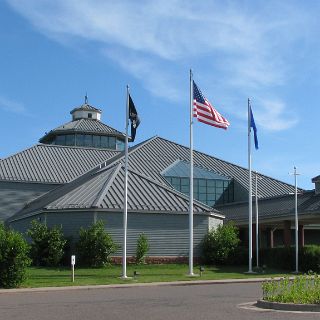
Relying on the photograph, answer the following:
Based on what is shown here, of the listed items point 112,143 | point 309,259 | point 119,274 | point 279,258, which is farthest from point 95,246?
point 112,143

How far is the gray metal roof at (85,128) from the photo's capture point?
69812mm

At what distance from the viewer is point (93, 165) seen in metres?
60.9

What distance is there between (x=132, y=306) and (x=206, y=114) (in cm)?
1671

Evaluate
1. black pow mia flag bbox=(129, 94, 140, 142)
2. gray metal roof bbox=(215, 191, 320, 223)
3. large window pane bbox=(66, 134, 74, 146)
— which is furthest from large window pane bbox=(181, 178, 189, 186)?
black pow mia flag bbox=(129, 94, 140, 142)

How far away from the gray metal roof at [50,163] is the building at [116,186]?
0.09 meters

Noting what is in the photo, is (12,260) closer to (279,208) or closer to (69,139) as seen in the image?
(279,208)

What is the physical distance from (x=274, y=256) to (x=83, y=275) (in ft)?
48.1

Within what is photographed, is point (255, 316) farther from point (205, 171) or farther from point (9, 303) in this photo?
point (205, 171)

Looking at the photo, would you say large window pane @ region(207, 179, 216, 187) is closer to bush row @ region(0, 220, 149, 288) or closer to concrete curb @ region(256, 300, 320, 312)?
bush row @ region(0, 220, 149, 288)

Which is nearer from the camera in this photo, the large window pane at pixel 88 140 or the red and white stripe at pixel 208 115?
the red and white stripe at pixel 208 115

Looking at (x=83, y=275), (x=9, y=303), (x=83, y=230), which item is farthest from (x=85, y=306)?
(x=83, y=230)

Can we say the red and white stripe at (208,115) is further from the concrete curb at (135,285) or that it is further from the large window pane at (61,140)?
the large window pane at (61,140)

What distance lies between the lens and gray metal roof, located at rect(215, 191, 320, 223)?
4191 centimetres

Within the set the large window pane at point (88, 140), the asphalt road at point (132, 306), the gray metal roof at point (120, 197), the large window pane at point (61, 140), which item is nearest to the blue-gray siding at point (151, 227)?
the gray metal roof at point (120, 197)
